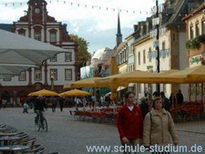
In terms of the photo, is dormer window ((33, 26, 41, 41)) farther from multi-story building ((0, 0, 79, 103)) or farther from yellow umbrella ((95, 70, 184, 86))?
yellow umbrella ((95, 70, 184, 86))

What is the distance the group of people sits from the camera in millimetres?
8930

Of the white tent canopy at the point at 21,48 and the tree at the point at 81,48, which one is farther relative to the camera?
the tree at the point at 81,48

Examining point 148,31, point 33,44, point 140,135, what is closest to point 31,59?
point 33,44

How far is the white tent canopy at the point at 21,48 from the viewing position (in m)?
9.66

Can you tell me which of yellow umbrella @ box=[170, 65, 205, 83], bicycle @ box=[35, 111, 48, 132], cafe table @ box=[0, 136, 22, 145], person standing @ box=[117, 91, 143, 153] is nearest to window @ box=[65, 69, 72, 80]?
yellow umbrella @ box=[170, 65, 205, 83]

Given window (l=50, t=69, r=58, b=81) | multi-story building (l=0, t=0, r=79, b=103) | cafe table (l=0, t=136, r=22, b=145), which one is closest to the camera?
cafe table (l=0, t=136, r=22, b=145)

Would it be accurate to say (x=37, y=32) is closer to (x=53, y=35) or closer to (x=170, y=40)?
(x=53, y=35)

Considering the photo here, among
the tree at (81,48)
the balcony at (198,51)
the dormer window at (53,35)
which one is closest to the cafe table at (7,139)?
the balcony at (198,51)

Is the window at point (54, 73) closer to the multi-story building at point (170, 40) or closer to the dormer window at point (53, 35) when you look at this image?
the dormer window at point (53, 35)

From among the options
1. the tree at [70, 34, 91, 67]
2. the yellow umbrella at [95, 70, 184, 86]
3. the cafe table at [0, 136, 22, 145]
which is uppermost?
the tree at [70, 34, 91, 67]

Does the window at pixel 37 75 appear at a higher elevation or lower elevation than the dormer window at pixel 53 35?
lower

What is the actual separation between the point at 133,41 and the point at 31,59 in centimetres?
5855

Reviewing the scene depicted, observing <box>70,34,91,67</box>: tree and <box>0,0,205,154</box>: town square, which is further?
<box>70,34,91,67</box>: tree

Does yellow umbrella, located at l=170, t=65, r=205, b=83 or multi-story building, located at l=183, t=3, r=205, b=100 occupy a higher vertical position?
multi-story building, located at l=183, t=3, r=205, b=100
